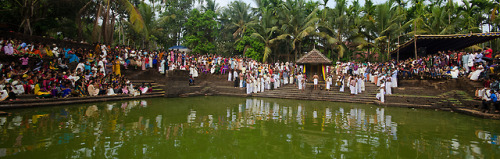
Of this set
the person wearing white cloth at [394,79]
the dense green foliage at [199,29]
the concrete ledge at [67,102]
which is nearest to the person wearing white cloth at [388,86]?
the person wearing white cloth at [394,79]

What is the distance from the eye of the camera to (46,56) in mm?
11977

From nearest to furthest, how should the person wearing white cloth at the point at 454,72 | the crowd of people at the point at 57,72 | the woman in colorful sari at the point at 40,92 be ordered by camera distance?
the woman in colorful sari at the point at 40,92 < the crowd of people at the point at 57,72 < the person wearing white cloth at the point at 454,72

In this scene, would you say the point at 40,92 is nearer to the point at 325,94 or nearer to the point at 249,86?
the point at 249,86

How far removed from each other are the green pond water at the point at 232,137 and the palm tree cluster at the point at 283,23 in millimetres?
10240

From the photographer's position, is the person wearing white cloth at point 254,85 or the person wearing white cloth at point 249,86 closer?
the person wearing white cloth at point 249,86

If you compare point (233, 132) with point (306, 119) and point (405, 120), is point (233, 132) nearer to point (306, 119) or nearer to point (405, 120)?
point (306, 119)

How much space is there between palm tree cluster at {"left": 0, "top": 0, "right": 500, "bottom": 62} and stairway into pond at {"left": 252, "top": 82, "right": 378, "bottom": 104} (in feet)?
27.5

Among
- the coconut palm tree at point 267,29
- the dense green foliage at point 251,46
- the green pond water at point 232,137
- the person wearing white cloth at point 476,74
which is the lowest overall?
the green pond water at point 232,137

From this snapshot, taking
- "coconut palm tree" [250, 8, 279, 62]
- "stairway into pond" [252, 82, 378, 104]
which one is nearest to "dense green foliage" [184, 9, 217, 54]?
"coconut palm tree" [250, 8, 279, 62]

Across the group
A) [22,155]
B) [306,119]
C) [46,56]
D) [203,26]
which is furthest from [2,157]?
[203,26]

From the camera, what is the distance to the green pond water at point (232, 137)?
4.27 meters

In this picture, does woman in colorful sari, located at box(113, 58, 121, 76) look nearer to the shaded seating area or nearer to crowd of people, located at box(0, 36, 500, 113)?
crowd of people, located at box(0, 36, 500, 113)

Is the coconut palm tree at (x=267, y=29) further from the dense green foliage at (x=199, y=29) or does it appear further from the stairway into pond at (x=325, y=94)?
the stairway into pond at (x=325, y=94)

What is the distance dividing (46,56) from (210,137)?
37.5 ft
